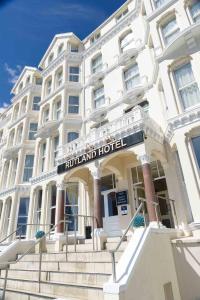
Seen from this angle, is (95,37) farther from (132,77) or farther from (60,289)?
(60,289)

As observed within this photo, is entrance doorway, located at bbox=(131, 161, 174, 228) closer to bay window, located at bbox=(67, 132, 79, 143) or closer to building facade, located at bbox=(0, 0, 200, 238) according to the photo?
building facade, located at bbox=(0, 0, 200, 238)

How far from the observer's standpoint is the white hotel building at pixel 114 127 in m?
9.84

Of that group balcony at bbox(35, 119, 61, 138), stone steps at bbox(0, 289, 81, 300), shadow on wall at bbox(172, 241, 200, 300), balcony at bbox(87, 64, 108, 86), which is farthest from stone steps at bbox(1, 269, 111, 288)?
balcony at bbox(87, 64, 108, 86)

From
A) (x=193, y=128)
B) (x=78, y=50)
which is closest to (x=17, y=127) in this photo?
(x=78, y=50)

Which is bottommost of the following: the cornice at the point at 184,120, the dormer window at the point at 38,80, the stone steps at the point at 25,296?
the stone steps at the point at 25,296

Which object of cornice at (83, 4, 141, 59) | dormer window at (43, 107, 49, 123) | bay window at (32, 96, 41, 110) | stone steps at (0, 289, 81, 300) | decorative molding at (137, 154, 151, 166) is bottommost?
stone steps at (0, 289, 81, 300)

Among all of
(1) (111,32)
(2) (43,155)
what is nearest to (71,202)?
(2) (43,155)

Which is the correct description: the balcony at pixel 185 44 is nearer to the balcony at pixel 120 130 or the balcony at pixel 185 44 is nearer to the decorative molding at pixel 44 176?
the balcony at pixel 120 130

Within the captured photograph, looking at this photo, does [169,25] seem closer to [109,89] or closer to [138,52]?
[138,52]

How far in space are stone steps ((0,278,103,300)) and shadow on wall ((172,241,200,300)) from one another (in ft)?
10.7

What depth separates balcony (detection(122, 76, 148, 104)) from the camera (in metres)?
13.8

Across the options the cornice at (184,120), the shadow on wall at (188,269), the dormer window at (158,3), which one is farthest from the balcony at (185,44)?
the shadow on wall at (188,269)

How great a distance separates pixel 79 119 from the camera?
1720cm

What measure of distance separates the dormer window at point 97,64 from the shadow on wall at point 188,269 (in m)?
14.7
